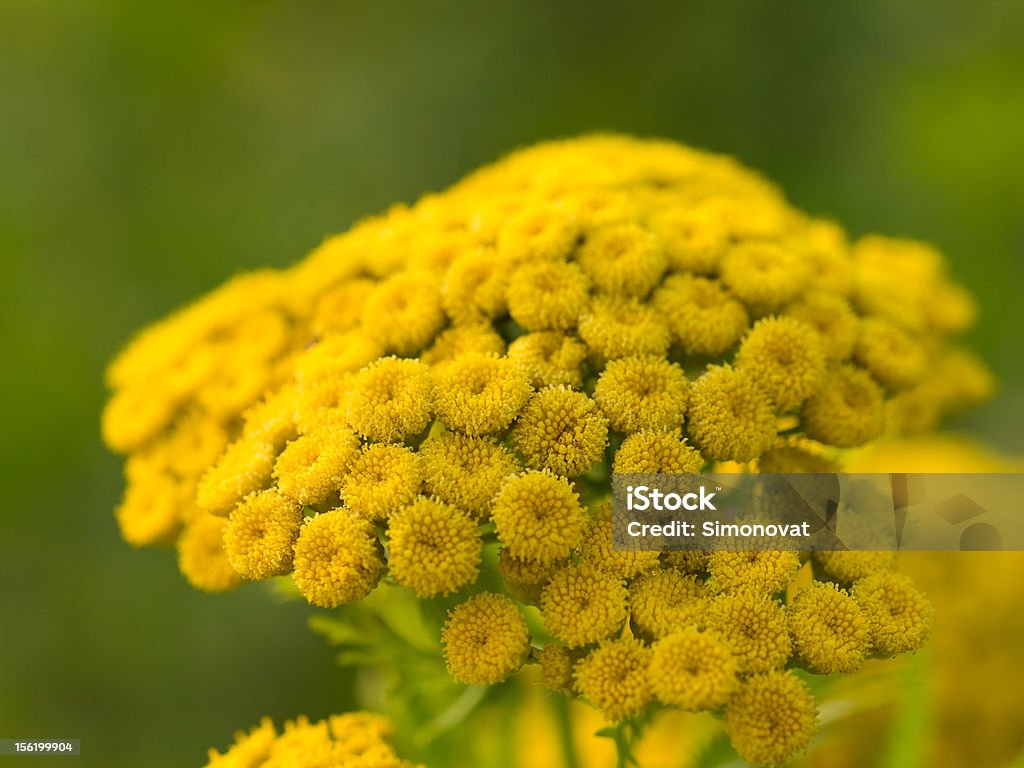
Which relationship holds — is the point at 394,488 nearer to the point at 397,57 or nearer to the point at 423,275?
the point at 423,275

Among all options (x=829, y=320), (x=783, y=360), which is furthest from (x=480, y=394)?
(x=829, y=320)

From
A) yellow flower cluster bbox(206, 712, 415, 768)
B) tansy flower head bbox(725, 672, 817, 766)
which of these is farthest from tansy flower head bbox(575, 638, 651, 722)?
yellow flower cluster bbox(206, 712, 415, 768)

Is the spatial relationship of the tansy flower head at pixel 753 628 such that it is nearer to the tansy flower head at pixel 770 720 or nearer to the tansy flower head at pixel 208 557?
the tansy flower head at pixel 770 720

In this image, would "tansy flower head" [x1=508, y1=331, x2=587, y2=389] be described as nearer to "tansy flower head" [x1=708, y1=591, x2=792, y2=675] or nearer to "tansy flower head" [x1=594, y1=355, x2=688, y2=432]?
"tansy flower head" [x1=594, y1=355, x2=688, y2=432]

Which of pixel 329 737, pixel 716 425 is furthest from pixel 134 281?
pixel 716 425

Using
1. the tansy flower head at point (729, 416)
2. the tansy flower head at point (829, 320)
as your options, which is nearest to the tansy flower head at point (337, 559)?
the tansy flower head at point (729, 416)

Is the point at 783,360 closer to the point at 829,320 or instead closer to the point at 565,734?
the point at 829,320

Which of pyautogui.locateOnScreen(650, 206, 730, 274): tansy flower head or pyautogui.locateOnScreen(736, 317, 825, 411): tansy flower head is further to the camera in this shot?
pyautogui.locateOnScreen(650, 206, 730, 274): tansy flower head
